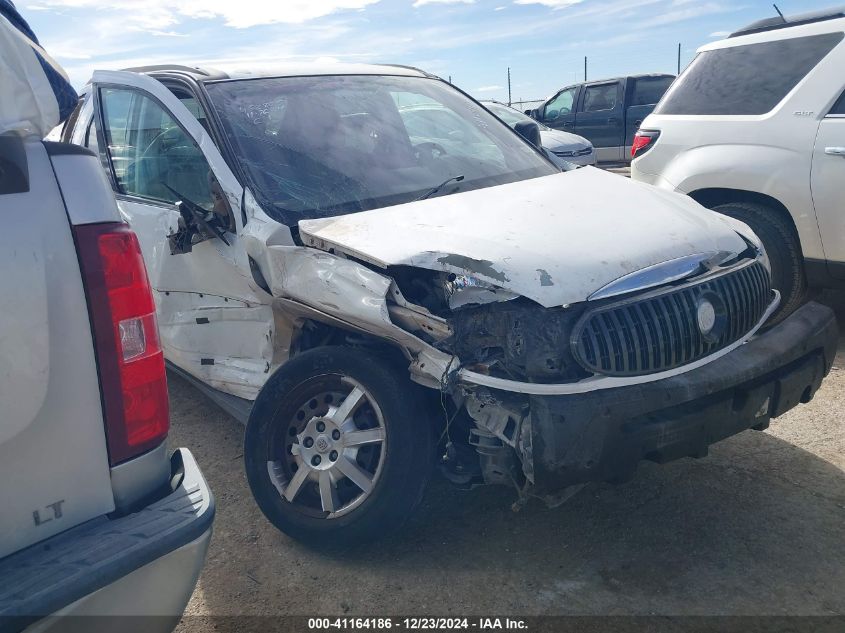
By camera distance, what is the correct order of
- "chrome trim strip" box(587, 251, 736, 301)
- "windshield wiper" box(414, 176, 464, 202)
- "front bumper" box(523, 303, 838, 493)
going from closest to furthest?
"front bumper" box(523, 303, 838, 493), "chrome trim strip" box(587, 251, 736, 301), "windshield wiper" box(414, 176, 464, 202)

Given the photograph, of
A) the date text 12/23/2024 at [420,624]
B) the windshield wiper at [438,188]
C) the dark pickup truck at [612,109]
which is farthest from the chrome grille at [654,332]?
the dark pickup truck at [612,109]

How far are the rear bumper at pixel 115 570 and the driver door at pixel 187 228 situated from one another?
57.1 inches

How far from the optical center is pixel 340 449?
2.89m

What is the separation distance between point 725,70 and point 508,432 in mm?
4159

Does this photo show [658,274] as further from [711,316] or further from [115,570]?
[115,570]

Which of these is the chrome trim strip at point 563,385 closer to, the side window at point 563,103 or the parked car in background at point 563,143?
the parked car in background at point 563,143

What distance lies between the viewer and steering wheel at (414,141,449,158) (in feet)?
12.4

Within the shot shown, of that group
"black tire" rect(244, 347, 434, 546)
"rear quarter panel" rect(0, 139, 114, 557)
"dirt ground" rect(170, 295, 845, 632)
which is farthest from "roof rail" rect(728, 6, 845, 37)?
"rear quarter panel" rect(0, 139, 114, 557)

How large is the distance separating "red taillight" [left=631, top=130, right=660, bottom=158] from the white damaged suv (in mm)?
2277

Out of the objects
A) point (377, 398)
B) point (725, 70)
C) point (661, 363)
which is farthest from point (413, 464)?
point (725, 70)

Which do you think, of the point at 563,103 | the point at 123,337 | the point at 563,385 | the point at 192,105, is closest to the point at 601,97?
the point at 563,103

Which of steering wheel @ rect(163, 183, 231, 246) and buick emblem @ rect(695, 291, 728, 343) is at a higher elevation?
steering wheel @ rect(163, 183, 231, 246)

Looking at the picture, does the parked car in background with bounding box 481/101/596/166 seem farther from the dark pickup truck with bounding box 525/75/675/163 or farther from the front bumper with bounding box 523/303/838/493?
the front bumper with bounding box 523/303/838/493

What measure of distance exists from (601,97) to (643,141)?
31.5ft
